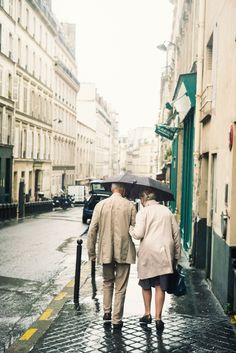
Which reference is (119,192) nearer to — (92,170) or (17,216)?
(17,216)

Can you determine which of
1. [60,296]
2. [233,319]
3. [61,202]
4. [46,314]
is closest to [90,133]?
[61,202]

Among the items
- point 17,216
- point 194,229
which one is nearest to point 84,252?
point 194,229

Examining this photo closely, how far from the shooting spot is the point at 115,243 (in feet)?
22.4

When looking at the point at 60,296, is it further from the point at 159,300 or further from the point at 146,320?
the point at 159,300

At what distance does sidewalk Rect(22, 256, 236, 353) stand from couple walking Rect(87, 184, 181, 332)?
0.92ft

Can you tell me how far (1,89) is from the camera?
127ft

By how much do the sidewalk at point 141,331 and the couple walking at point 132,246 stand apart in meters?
0.28

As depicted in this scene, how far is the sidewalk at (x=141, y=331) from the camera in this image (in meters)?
6.05

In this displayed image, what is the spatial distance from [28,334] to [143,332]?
56.1 inches

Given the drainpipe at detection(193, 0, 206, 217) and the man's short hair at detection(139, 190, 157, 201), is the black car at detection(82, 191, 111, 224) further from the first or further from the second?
the man's short hair at detection(139, 190, 157, 201)

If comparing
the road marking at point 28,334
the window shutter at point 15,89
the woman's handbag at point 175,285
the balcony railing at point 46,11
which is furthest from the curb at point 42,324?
the balcony railing at point 46,11

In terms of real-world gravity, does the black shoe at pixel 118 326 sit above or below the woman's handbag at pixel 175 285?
below

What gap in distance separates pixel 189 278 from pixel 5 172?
31723mm

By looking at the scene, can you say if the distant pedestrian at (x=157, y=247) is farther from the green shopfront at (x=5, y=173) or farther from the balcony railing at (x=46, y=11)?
the balcony railing at (x=46, y=11)
